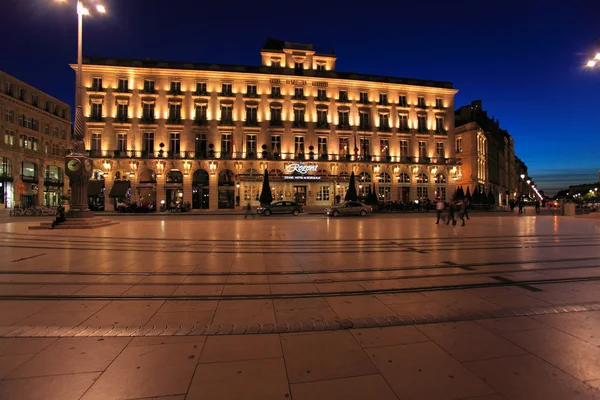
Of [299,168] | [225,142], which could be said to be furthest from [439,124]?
[225,142]

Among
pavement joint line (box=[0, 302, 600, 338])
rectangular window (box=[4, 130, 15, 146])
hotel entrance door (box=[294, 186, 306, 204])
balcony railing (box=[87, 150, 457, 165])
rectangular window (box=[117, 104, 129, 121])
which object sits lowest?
pavement joint line (box=[0, 302, 600, 338])

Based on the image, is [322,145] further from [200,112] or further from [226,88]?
[200,112]

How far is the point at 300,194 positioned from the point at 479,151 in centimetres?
3406

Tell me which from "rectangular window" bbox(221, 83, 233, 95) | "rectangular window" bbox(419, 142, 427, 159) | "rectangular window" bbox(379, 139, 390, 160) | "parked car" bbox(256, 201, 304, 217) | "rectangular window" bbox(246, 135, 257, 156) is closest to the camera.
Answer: "parked car" bbox(256, 201, 304, 217)

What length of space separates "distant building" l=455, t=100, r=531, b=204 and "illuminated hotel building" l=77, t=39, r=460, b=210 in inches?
345

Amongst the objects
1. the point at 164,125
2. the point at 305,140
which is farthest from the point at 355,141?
the point at 164,125

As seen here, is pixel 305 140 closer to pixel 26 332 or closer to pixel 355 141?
pixel 355 141

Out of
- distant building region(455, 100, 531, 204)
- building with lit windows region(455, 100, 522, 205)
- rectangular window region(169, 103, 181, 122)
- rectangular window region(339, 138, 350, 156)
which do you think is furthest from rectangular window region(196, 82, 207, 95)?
distant building region(455, 100, 531, 204)

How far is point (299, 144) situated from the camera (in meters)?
43.4

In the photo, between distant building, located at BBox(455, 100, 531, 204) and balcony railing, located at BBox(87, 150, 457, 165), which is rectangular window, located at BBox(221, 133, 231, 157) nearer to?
balcony railing, located at BBox(87, 150, 457, 165)

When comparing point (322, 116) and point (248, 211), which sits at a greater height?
point (322, 116)

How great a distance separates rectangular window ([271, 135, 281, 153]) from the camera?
42.6 m

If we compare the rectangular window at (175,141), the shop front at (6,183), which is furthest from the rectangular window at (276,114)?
the shop front at (6,183)

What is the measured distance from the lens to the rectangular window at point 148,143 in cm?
4028
